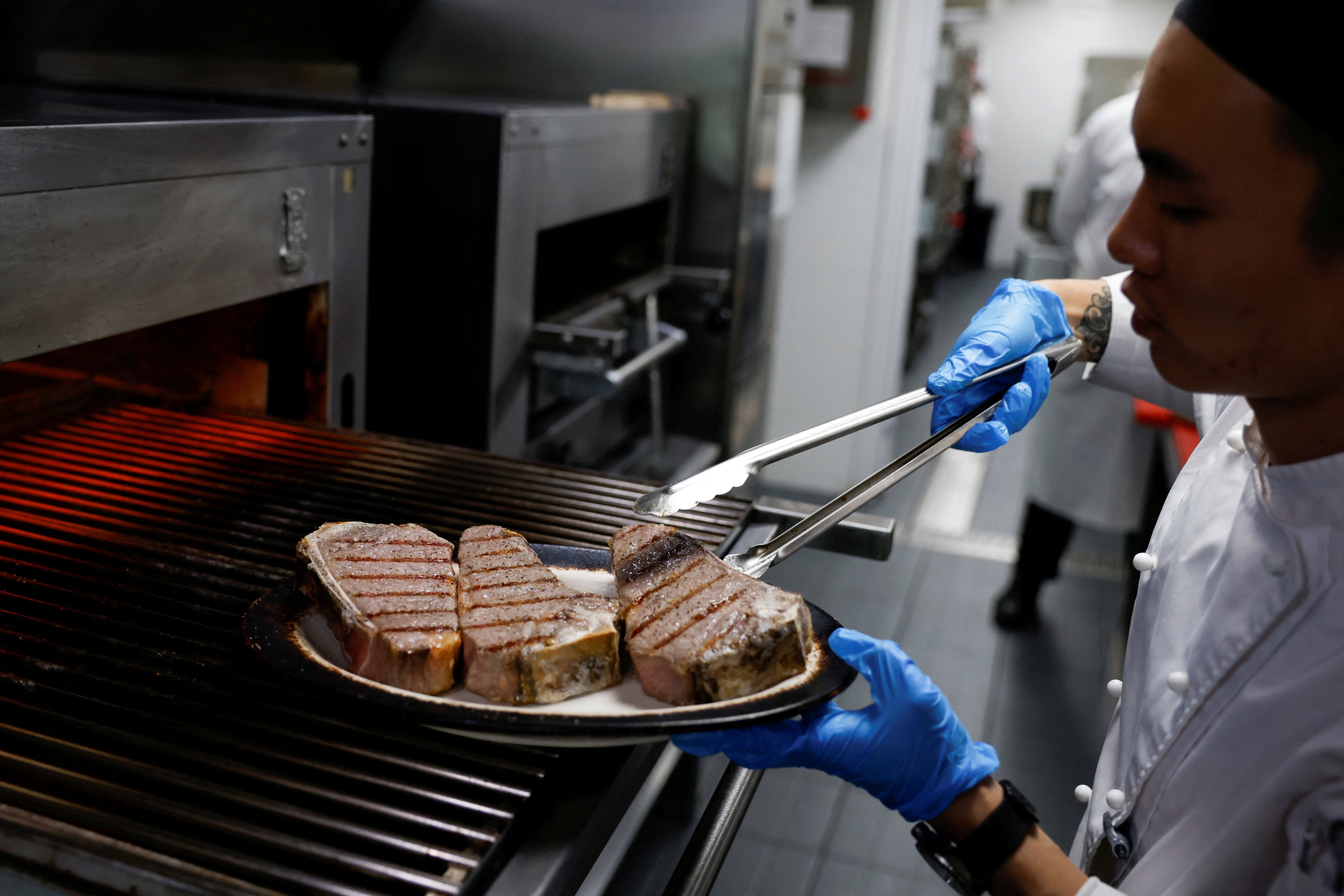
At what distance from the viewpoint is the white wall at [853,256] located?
14.6 feet

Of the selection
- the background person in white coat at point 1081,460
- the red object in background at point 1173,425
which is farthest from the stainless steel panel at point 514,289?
the background person in white coat at point 1081,460

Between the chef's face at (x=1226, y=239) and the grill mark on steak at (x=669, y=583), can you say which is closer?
the chef's face at (x=1226, y=239)

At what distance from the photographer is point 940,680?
3230 millimetres

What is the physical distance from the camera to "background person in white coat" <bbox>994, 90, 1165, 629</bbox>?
359cm

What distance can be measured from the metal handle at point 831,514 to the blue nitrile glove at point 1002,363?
0.60ft

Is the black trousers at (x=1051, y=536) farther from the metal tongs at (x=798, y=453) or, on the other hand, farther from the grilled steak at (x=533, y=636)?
the grilled steak at (x=533, y=636)

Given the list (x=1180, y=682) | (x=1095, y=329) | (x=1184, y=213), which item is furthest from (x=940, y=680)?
(x=1184, y=213)

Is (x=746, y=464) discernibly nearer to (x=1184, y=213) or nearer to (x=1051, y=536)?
(x=1184, y=213)

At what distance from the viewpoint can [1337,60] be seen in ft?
2.50

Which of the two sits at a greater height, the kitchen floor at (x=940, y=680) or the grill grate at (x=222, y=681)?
the grill grate at (x=222, y=681)

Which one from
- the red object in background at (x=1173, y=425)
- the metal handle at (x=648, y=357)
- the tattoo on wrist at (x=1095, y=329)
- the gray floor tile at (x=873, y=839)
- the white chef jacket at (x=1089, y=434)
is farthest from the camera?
the white chef jacket at (x=1089, y=434)

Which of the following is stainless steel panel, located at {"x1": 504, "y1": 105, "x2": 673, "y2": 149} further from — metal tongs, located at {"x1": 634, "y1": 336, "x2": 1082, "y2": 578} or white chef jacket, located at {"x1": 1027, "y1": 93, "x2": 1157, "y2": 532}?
white chef jacket, located at {"x1": 1027, "y1": 93, "x2": 1157, "y2": 532}

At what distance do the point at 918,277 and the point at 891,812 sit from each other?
4.63 meters

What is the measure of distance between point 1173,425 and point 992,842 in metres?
2.45
